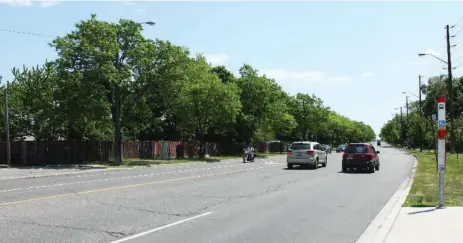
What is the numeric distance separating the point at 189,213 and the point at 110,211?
6.15 feet

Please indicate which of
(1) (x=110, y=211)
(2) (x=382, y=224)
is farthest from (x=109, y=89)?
(2) (x=382, y=224)

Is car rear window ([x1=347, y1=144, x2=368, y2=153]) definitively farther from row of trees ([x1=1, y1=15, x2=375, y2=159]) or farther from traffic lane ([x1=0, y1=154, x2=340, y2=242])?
row of trees ([x1=1, y1=15, x2=375, y2=159])

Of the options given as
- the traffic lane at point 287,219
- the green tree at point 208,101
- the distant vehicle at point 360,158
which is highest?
the green tree at point 208,101

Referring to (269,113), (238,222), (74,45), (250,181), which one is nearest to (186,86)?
(74,45)

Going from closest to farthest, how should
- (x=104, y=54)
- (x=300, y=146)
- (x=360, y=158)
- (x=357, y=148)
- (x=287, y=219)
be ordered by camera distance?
1. (x=287, y=219)
2. (x=360, y=158)
3. (x=357, y=148)
4. (x=300, y=146)
5. (x=104, y=54)

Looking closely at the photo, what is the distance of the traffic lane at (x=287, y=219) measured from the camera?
9203 millimetres

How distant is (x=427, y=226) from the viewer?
959cm

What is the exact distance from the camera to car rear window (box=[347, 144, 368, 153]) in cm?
2948

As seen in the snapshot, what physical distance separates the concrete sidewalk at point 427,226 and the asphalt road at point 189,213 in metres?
0.77

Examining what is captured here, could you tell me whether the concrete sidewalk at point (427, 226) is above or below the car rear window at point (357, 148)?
below

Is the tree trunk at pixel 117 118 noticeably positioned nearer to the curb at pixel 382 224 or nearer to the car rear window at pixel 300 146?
the car rear window at pixel 300 146

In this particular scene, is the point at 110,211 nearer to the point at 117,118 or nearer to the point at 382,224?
the point at 382,224

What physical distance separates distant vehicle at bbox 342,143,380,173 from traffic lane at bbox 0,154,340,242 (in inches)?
451

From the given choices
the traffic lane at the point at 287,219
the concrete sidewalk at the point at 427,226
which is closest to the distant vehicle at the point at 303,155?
the traffic lane at the point at 287,219
